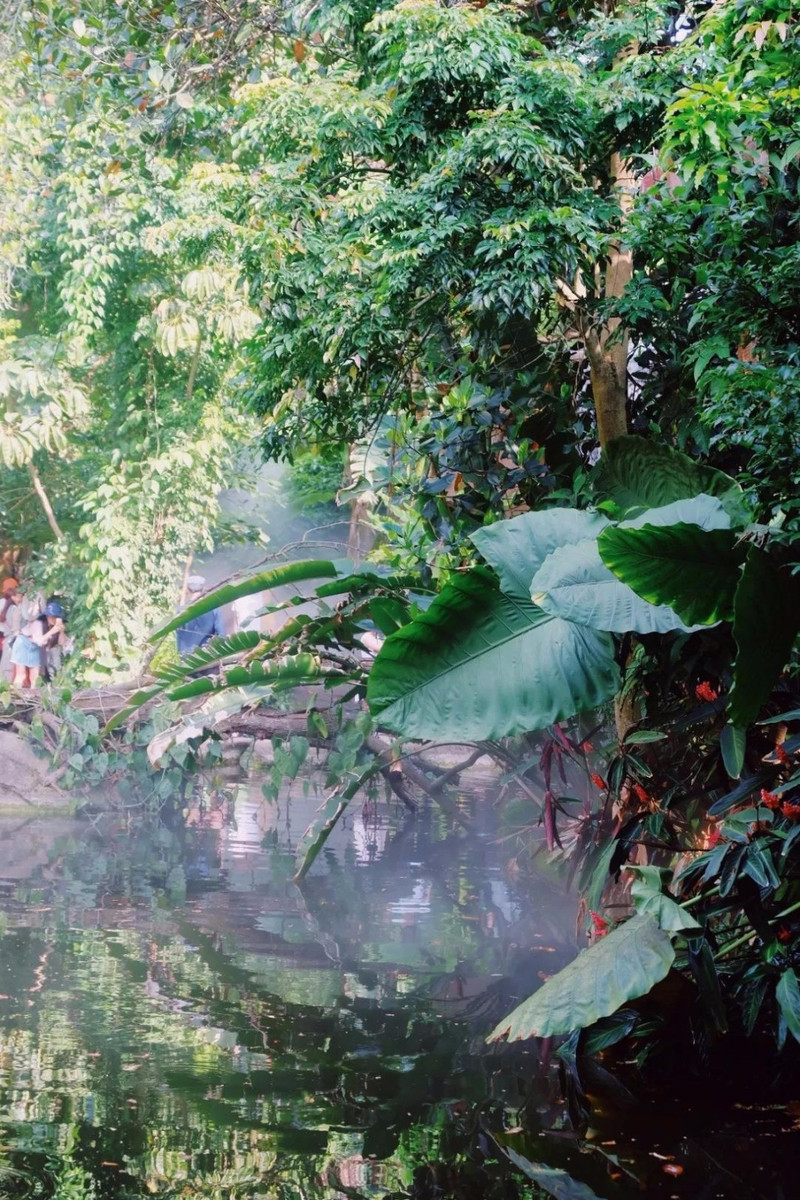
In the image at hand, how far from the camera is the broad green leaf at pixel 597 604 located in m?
4.22

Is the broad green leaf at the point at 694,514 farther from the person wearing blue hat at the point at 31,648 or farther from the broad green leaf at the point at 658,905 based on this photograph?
the person wearing blue hat at the point at 31,648

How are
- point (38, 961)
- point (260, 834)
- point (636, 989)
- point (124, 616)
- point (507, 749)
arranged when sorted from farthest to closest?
point (124, 616) → point (260, 834) → point (507, 749) → point (38, 961) → point (636, 989)

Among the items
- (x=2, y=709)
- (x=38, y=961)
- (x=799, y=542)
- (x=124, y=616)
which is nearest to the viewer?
(x=799, y=542)

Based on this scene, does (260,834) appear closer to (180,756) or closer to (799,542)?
(180,756)

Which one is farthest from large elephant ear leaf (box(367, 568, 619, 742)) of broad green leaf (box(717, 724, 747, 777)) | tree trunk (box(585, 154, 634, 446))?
tree trunk (box(585, 154, 634, 446))

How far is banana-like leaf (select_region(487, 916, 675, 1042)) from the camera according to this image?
12.3 ft

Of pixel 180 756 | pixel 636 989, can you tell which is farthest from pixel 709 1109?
pixel 180 756

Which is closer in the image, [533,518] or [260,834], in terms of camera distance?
[533,518]

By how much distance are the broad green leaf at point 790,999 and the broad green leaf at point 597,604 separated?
1158 millimetres

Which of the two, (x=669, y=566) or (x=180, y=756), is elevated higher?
(x=669, y=566)

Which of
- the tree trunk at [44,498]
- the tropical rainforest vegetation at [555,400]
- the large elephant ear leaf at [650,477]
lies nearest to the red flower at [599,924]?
the tropical rainforest vegetation at [555,400]

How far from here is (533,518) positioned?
4.82 m

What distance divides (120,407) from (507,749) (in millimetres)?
10104

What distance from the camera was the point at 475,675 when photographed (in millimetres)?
4645
